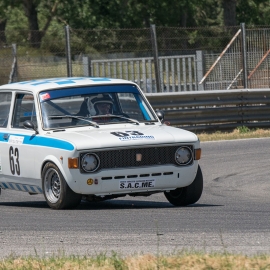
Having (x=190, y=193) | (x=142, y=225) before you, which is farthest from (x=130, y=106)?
(x=142, y=225)

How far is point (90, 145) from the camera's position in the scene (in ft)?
32.5

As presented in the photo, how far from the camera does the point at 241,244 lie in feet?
25.0

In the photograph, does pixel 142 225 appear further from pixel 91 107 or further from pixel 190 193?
pixel 91 107

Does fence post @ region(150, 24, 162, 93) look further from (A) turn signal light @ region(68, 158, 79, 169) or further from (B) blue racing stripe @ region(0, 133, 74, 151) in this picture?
(A) turn signal light @ region(68, 158, 79, 169)

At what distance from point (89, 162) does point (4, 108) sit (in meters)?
2.27

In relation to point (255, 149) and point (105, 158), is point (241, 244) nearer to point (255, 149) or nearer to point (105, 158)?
point (105, 158)

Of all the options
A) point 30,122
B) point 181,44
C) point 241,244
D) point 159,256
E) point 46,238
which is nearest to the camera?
point 159,256

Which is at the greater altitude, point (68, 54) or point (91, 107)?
point (91, 107)

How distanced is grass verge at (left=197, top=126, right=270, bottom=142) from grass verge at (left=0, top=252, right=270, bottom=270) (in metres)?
12.7

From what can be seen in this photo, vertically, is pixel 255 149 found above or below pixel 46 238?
below

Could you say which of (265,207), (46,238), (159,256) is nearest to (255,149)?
(265,207)

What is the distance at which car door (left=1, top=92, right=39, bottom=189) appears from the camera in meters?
10.8

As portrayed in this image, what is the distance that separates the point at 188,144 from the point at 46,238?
2.66 metres

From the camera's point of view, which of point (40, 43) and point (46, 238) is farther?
point (40, 43)
